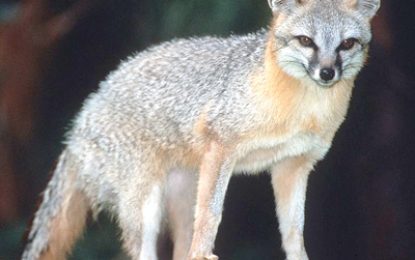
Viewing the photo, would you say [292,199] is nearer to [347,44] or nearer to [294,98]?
[294,98]

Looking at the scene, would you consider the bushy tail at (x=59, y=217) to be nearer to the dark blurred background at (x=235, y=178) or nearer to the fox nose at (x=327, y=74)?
the dark blurred background at (x=235, y=178)

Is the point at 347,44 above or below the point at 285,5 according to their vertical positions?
below

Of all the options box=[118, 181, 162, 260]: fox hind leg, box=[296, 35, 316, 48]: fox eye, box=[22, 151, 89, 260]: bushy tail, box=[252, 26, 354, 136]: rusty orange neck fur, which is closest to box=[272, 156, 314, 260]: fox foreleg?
box=[252, 26, 354, 136]: rusty orange neck fur

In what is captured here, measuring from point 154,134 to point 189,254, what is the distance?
2.38ft

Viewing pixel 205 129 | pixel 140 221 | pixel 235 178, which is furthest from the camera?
pixel 235 178

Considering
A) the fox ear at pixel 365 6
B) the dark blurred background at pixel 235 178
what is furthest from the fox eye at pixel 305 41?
the dark blurred background at pixel 235 178

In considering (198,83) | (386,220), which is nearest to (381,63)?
(386,220)

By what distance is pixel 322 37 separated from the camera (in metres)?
8.21

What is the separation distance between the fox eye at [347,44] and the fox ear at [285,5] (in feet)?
1.12

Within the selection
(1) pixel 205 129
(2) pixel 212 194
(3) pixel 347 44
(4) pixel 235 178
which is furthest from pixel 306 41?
(4) pixel 235 178

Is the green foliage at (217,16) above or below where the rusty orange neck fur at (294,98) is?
above

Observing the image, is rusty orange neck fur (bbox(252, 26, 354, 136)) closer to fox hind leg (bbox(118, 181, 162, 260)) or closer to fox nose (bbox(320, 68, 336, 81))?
fox nose (bbox(320, 68, 336, 81))

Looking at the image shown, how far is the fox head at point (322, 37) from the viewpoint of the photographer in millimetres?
8148

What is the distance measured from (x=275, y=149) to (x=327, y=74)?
712mm
